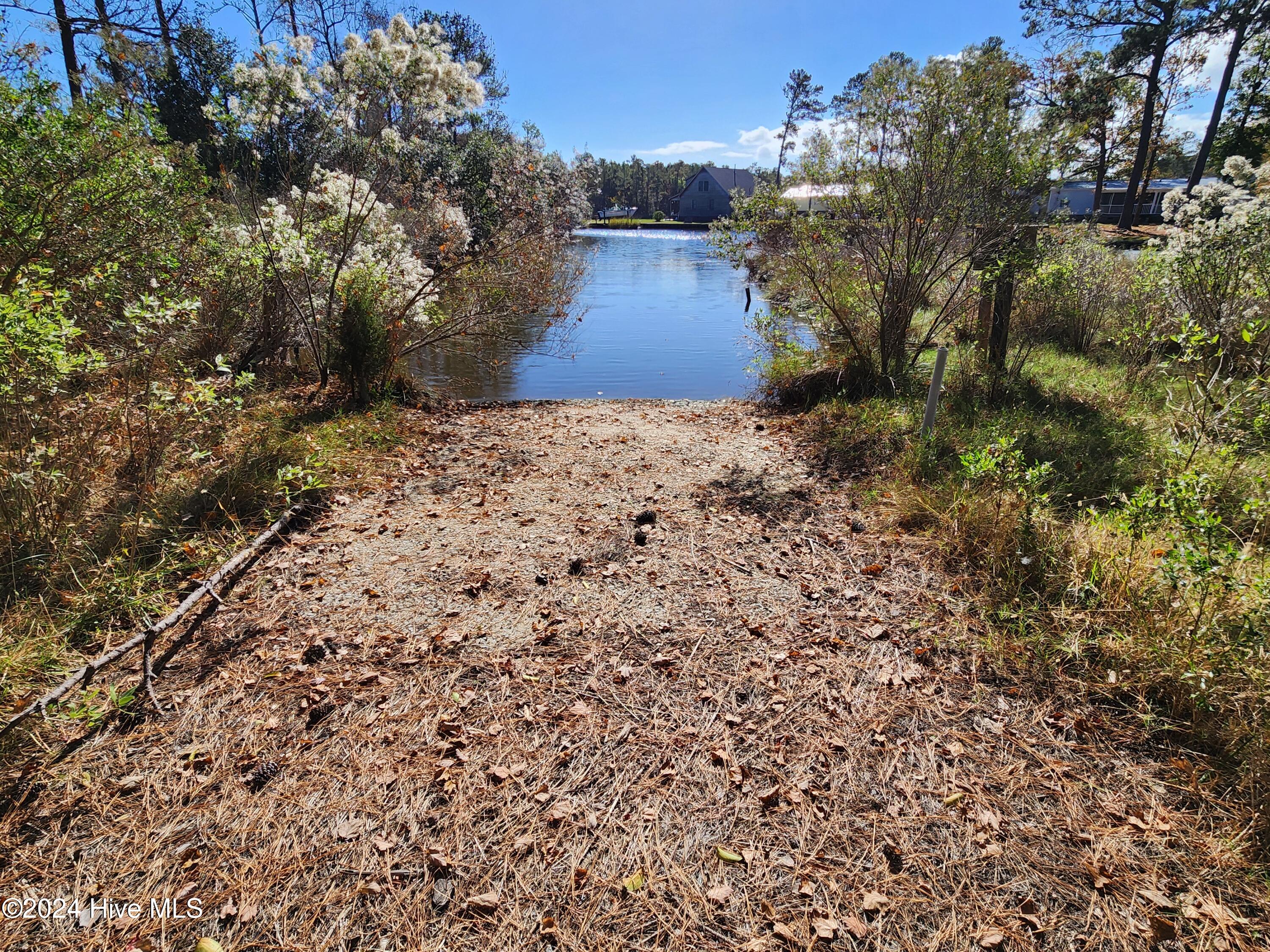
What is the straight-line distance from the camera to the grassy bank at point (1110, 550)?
8.22ft

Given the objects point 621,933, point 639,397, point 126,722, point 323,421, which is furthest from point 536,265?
point 621,933

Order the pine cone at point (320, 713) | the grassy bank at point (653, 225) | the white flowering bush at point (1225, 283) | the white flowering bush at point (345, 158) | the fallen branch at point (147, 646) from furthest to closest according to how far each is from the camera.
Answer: the grassy bank at point (653, 225) < the white flowering bush at point (345, 158) < the white flowering bush at point (1225, 283) < the pine cone at point (320, 713) < the fallen branch at point (147, 646)

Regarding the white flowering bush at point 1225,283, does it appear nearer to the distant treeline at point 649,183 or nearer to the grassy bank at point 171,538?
the grassy bank at point 171,538

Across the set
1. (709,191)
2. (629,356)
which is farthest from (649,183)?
(629,356)

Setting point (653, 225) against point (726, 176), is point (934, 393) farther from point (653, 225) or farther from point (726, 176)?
point (726, 176)

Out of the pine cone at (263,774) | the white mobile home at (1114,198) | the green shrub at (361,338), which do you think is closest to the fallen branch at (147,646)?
the pine cone at (263,774)

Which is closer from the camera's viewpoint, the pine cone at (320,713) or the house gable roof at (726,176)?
the pine cone at (320,713)

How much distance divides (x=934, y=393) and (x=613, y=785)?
431 centimetres

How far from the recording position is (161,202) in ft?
20.1

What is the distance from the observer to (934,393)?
5141 mm

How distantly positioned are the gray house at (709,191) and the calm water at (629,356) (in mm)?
53041

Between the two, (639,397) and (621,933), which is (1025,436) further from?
(639,397)

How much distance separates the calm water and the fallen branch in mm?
6260

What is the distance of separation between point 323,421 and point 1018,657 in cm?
633
